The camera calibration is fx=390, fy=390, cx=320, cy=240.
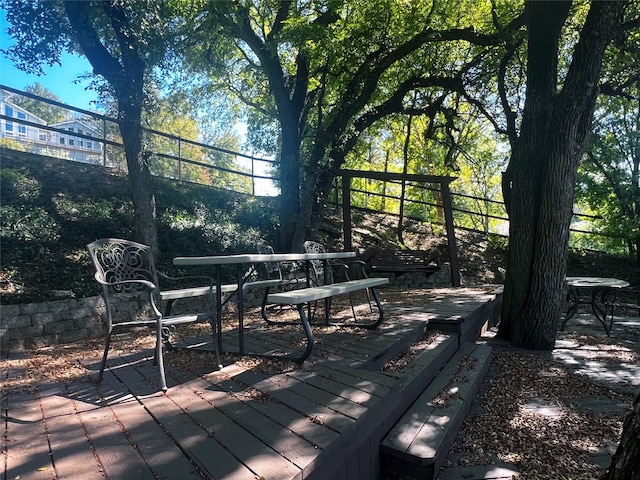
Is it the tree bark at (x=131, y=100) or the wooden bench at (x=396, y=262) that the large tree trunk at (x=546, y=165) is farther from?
the tree bark at (x=131, y=100)

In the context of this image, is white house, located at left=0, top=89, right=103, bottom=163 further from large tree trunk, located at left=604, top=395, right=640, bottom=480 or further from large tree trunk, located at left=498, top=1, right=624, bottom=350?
large tree trunk, located at left=604, top=395, right=640, bottom=480

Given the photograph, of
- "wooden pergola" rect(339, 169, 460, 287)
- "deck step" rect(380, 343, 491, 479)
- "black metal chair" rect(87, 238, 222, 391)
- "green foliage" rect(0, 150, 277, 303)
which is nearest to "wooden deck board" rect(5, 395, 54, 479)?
"black metal chair" rect(87, 238, 222, 391)

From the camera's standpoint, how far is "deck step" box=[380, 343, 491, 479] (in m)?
1.85

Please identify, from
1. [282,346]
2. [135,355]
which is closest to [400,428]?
[282,346]

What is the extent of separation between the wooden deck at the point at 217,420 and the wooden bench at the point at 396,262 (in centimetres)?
515

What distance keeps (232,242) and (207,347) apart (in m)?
4.47

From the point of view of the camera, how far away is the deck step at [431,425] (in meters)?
1.85

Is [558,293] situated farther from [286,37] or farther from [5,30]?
[5,30]

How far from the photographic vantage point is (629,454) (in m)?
1.09

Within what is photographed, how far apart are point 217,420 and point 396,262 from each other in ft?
22.7

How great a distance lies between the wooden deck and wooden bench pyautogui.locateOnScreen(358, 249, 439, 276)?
5.15 m

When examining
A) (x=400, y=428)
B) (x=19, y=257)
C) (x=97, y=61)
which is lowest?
(x=400, y=428)

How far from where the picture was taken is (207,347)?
3.18 meters

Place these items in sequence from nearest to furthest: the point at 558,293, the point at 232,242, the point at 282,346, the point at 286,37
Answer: the point at 282,346, the point at 558,293, the point at 286,37, the point at 232,242
